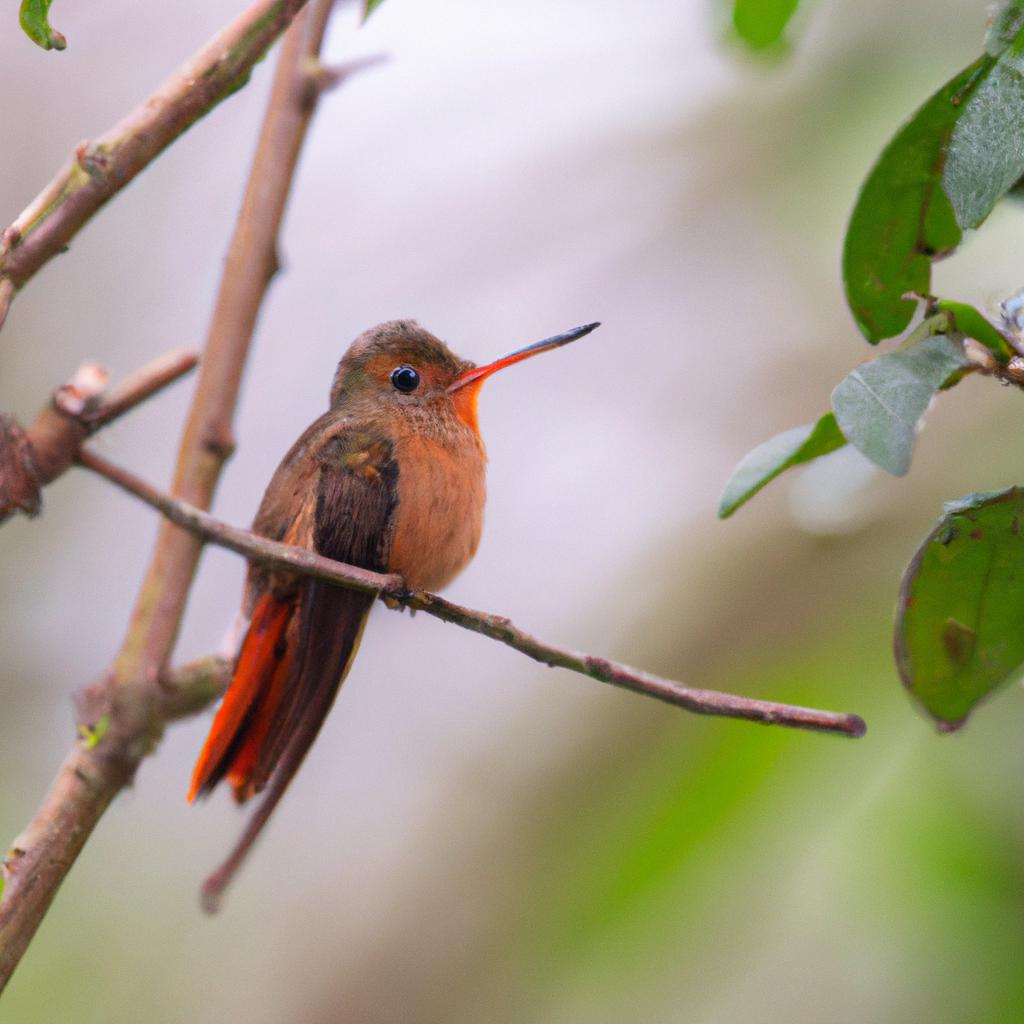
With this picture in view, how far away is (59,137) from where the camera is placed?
338 centimetres

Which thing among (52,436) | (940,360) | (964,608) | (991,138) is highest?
(991,138)

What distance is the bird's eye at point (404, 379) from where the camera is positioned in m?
1.43

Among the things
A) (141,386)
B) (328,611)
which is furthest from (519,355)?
(141,386)

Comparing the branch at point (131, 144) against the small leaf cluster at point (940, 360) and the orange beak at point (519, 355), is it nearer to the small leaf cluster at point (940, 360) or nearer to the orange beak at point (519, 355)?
the orange beak at point (519, 355)

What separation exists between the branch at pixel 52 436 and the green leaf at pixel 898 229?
783 millimetres

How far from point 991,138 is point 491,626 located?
0.50 metres

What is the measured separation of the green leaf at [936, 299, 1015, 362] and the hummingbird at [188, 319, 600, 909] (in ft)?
1.10

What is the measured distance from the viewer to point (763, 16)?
1.26 metres

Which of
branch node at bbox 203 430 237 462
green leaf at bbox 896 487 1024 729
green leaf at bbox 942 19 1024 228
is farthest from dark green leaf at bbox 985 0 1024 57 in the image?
branch node at bbox 203 430 237 462

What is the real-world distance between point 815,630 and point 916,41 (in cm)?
119

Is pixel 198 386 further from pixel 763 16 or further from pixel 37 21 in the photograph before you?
pixel 763 16

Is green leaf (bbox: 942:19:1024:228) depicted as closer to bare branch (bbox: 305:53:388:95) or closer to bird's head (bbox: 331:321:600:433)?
bird's head (bbox: 331:321:600:433)

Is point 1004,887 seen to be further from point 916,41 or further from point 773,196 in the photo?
point 773,196

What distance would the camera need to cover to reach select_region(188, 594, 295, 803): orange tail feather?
128cm
